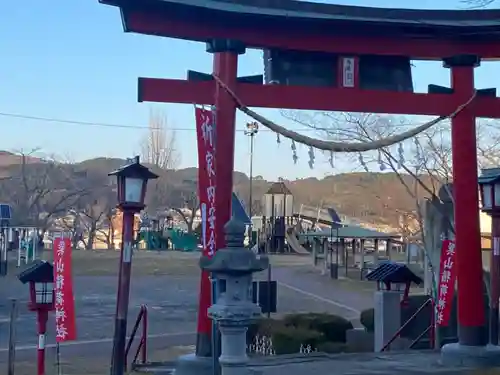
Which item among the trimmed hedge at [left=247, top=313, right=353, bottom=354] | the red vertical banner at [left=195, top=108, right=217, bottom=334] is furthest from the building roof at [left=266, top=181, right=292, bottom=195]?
the red vertical banner at [left=195, top=108, right=217, bottom=334]

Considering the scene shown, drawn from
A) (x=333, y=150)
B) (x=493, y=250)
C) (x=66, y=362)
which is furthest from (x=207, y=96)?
(x=66, y=362)

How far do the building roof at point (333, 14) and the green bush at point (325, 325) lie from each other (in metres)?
7.45

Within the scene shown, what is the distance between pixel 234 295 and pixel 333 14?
503cm

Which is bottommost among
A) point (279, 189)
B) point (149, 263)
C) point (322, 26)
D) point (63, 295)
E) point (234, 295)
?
point (149, 263)

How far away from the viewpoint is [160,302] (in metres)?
28.1

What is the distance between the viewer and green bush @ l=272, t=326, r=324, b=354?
14267 millimetres

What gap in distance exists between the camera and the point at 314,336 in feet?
47.7

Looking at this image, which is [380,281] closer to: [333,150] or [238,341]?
[333,150]

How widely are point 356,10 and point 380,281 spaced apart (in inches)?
239

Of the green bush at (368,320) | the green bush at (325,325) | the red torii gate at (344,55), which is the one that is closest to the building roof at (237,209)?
the red torii gate at (344,55)

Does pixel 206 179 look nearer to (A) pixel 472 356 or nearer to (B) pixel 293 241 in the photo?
(A) pixel 472 356

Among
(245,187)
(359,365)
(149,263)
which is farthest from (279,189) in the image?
(359,365)

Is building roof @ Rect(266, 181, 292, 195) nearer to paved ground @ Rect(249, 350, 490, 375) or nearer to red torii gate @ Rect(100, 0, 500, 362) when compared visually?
paved ground @ Rect(249, 350, 490, 375)

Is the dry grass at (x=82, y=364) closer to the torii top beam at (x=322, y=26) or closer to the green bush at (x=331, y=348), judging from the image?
the green bush at (x=331, y=348)
